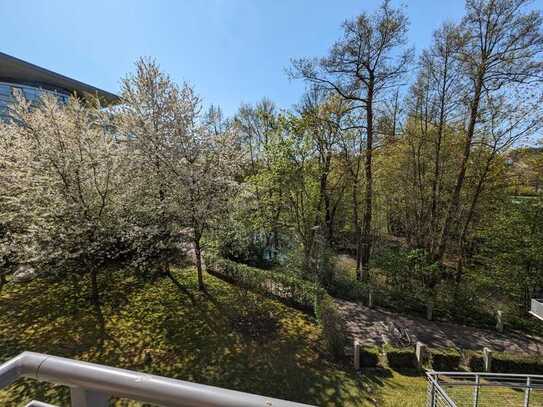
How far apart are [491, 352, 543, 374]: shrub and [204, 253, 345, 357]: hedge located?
11.9ft

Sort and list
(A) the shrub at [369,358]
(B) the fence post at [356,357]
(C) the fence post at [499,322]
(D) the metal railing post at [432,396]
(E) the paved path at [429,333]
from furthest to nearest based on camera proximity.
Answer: (C) the fence post at [499,322] → (E) the paved path at [429,333] → (A) the shrub at [369,358] → (B) the fence post at [356,357] → (D) the metal railing post at [432,396]

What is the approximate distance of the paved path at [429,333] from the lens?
24.2ft

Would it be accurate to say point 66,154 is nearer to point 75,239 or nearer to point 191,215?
point 75,239

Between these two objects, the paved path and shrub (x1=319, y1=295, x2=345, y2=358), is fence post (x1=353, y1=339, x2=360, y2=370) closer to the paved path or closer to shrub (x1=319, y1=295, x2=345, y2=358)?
shrub (x1=319, y1=295, x2=345, y2=358)

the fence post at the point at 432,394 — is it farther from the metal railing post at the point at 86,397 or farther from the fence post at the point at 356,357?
the metal railing post at the point at 86,397

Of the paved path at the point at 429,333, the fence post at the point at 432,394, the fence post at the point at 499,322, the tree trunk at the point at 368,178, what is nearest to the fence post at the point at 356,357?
the paved path at the point at 429,333

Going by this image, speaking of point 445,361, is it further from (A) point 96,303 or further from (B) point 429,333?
(A) point 96,303

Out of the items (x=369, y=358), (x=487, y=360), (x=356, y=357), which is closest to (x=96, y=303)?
(x=356, y=357)

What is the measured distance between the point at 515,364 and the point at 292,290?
594cm

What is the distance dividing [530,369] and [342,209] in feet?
31.8

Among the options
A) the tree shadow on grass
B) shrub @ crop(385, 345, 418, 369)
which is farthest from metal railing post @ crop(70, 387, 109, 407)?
shrub @ crop(385, 345, 418, 369)

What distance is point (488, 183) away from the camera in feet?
35.7

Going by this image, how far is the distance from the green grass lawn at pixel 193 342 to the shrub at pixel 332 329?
0.26 metres

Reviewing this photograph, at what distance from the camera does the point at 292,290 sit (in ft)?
29.5
